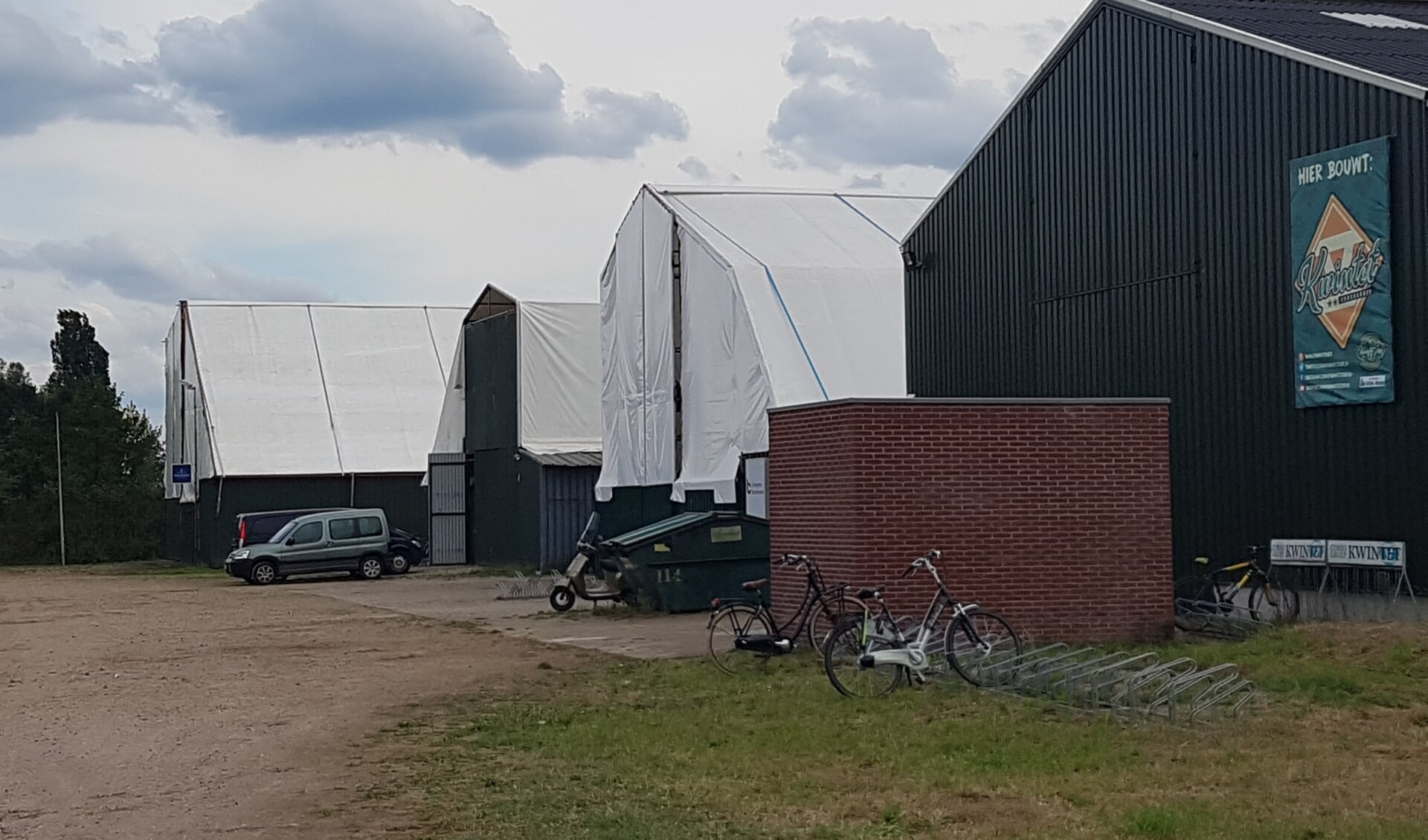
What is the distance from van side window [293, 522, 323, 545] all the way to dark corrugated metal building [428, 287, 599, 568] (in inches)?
194

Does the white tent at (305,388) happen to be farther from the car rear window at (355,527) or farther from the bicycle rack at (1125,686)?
the bicycle rack at (1125,686)

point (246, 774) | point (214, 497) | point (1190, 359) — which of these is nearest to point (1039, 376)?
point (1190, 359)

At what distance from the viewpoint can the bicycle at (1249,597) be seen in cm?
1805

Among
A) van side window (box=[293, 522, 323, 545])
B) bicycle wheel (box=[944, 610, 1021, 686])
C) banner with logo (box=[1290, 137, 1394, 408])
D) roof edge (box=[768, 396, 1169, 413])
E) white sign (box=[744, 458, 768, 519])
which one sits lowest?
bicycle wheel (box=[944, 610, 1021, 686])

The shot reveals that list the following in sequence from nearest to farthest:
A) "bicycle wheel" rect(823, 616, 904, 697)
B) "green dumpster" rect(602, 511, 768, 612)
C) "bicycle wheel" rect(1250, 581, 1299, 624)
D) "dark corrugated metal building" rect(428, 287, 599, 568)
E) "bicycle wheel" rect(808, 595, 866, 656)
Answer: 1. "bicycle wheel" rect(823, 616, 904, 697)
2. "bicycle wheel" rect(808, 595, 866, 656)
3. "bicycle wheel" rect(1250, 581, 1299, 624)
4. "green dumpster" rect(602, 511, 768, 612)
5. "dark corrugated metal building" rect(428, 287, 599, 568)

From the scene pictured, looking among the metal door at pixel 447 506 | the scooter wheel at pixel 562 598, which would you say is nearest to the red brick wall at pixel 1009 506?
the scooter wheel at pixel 562 598

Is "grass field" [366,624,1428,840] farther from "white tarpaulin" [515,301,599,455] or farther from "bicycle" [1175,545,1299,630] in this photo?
"white tarpaulin" [515,301,599,455]

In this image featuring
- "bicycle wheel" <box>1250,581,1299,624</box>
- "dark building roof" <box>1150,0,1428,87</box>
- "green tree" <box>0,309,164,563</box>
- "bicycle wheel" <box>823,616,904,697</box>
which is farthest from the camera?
"green tree" <box>0,309,164,563</box>

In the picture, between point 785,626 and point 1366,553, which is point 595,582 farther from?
point 1366,553

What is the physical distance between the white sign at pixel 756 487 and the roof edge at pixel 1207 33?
4654 mm

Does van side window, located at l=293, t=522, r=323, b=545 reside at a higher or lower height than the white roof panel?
lower

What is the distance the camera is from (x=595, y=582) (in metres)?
24.7

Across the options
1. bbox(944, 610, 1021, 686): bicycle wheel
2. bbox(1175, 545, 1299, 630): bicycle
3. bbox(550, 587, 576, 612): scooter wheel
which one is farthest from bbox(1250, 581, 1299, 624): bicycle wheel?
bbox(550, 587, 576, 612): scooter wheel

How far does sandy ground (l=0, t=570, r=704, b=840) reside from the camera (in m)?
9.73
